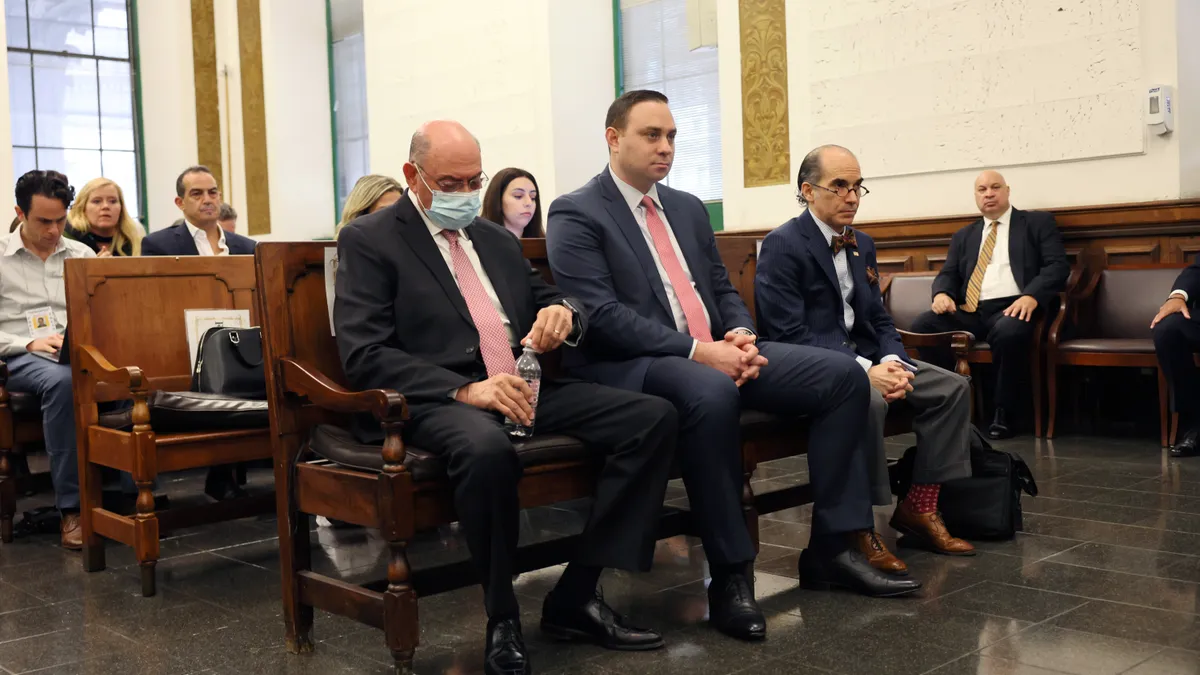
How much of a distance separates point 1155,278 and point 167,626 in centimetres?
485

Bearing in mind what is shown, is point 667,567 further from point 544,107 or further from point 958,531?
point 544,107

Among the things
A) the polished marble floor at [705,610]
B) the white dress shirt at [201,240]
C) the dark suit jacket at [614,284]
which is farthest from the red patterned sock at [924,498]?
the white dress shirt at [201,240]

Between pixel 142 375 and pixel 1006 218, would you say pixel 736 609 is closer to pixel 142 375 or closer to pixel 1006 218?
pixel 142 375

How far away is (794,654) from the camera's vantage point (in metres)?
2.64

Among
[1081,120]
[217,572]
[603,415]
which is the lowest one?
[217,572]

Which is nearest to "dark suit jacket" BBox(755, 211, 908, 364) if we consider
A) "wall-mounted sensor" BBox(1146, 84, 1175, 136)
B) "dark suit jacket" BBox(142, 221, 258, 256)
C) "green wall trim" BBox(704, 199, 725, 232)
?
"dark suit jacket" BBox(142, 221, 258, 256)

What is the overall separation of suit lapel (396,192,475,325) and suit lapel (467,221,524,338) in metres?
0.14

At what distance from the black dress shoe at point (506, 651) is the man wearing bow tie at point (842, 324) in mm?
1408

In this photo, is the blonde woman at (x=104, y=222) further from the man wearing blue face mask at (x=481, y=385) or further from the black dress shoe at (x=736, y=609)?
the black dress shoe at (x=736, y=609)

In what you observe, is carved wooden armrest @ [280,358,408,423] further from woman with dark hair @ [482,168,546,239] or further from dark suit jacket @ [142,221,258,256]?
dark suit jacket @ [142,221,258,256]

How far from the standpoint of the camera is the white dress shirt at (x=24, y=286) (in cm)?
457

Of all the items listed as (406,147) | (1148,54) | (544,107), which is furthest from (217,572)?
(406,147)

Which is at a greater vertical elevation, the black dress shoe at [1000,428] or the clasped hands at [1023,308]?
the clasped hands at [1023,308]

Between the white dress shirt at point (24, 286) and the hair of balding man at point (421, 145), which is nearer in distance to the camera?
the hair of balding man at point (421, 145)
